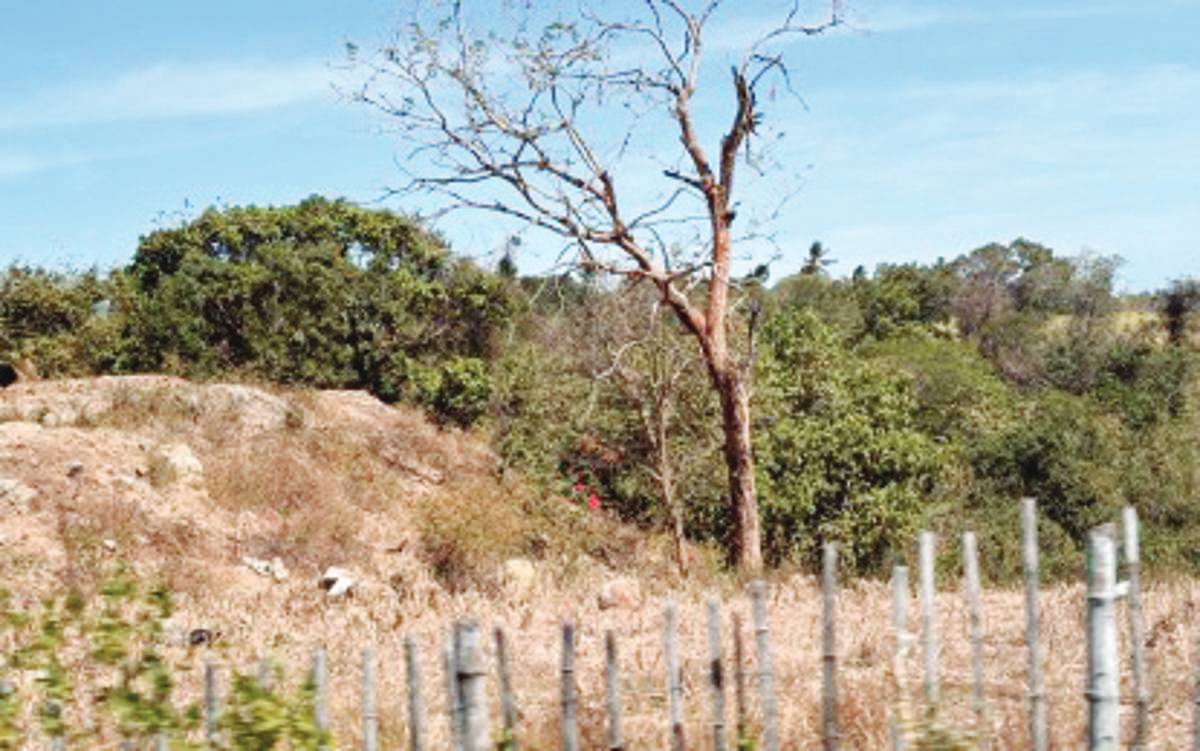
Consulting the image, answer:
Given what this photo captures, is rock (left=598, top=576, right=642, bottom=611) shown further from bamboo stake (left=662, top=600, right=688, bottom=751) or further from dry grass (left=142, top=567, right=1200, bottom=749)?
bamboo stake (left=662, top=600, right=688, bottom=751)

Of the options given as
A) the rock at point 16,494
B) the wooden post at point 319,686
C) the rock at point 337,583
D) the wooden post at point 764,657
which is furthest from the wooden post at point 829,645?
the rock at point 16,494

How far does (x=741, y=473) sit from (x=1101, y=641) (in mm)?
12655

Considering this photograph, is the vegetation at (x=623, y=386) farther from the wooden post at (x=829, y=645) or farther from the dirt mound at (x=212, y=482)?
the wooden post at (x=829, y=645)

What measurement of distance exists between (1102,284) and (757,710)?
58.2 m

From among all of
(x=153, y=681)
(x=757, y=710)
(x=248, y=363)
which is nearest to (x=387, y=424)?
(x=248, y=363)

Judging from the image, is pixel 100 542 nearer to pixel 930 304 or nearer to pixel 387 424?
pixel 387 424

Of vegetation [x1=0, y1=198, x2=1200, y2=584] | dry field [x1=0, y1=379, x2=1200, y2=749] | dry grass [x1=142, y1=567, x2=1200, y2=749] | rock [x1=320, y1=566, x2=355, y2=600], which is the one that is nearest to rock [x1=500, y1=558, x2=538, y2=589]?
dry field [x1=0, y1=379, x2=1200, y2=749]

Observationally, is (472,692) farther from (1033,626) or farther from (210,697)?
(1033,626)

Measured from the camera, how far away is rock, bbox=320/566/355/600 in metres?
11.5

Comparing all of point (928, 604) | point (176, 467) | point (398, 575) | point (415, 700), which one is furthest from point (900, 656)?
point (176, 467)

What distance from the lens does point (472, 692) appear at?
2.61 m

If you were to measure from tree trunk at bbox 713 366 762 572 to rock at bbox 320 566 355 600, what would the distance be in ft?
15.8

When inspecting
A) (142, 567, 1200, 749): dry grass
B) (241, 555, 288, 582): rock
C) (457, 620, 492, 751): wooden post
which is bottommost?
(142, 567, 1200, 749): dry grass

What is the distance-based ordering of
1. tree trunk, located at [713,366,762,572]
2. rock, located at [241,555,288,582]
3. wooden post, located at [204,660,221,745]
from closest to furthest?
wooden post, located at [204,660,221,745] → rock, located at [241,555,288,582] → tree trunk, located at [713,366,762,572]
